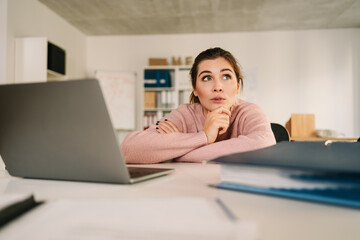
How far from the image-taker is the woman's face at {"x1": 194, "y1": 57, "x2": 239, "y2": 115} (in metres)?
1.27

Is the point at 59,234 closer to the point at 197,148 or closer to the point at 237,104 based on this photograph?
the point at 197,148

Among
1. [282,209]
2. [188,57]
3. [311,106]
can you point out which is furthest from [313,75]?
[282,209]

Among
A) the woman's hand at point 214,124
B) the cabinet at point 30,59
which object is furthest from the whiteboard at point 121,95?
the woman's hand at point 214,124

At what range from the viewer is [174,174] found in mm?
658

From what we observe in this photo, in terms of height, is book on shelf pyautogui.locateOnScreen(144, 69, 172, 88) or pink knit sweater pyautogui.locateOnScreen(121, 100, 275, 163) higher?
book on shelf pyautogui.locateOnScreen(144, 69, 172, 88)

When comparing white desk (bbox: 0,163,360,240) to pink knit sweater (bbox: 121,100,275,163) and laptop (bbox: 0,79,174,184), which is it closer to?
laptop (bbox: 0,79,174,184)

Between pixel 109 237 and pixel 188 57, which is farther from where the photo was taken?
pixel 188 57

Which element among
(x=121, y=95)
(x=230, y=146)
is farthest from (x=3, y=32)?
(x=230, y=146)

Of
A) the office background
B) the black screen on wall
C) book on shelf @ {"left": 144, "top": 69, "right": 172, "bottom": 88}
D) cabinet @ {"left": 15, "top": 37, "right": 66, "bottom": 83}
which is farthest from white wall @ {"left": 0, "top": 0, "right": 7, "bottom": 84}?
book on shelf @ {"left": 144, "top": 69, "right": 172, "bottom": 88}

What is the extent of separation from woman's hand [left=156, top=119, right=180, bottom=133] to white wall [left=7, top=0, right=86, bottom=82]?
2.94 metres

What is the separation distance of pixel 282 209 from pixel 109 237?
0.74 feet

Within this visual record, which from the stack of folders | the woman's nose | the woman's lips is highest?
the woman's nose

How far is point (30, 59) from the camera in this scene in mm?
3559

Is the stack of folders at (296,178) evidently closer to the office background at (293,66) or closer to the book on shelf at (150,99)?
the book on shelf at (150,99)
